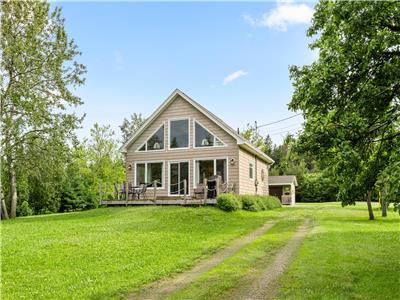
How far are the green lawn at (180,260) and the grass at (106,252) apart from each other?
0.02 meters

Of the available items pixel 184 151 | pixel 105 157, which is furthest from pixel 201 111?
pixel 105 157

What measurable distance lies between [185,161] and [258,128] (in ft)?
106

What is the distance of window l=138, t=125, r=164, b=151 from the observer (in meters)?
23.3

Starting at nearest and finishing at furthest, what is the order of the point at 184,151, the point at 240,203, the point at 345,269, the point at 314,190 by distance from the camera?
the point at 345,269
the point at 240,203
the point at 184,151
the point at 314,190

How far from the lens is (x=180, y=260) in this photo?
874 cm

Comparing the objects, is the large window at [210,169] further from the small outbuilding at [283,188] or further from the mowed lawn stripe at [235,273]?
the small outbuilding at [283,188]

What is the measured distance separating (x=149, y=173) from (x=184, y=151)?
2711mm

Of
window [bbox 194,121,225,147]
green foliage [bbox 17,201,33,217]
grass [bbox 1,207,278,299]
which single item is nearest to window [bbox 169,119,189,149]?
window [bbox 194,121,225,147]

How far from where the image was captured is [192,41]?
735 inches

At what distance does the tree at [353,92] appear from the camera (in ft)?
24.9

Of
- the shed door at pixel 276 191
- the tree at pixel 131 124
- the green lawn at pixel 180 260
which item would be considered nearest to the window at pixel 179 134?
the green lawn at pixel 180 260

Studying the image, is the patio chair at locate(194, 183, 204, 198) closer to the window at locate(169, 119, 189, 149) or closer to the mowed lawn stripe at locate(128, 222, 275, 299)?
the window at locate(169, 119, 189, 149)

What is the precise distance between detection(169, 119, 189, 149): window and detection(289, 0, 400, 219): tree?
13.9m

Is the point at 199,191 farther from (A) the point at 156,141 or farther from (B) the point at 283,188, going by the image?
(B) the point at 283,188
